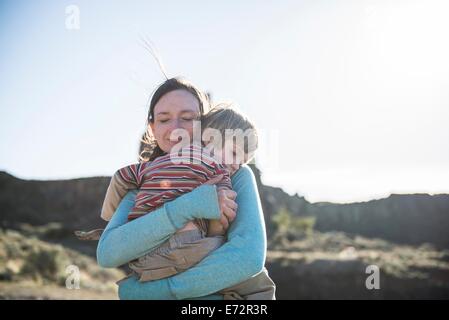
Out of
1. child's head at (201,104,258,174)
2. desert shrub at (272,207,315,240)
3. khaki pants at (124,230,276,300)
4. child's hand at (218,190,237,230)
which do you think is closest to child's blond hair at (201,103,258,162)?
child's head at (201,104,258,174)

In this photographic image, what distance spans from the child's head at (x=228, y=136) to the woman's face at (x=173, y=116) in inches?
3.3

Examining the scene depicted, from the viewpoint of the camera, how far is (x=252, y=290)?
75.7 inches

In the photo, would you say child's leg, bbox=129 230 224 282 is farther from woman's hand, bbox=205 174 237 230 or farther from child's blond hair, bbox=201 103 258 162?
child's blond hair, bbox=201 103 258 162

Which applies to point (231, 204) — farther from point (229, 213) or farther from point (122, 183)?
point (122, 183)

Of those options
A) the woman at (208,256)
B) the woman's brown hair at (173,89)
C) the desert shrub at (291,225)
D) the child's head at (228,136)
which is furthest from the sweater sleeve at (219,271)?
the desert shrub at (291,225)

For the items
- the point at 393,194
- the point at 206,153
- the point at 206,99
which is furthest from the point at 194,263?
the point at 393,194

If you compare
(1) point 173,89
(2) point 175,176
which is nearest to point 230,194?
(2) point 175,176

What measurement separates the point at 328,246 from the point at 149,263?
31.2 metres

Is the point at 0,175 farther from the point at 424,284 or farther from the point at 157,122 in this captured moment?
the point at 157,122

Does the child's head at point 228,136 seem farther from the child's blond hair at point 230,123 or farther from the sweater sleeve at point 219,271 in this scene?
the sweater sleeve at point 219,271

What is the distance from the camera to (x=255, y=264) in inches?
71.0

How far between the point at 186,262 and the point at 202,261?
0.21ft

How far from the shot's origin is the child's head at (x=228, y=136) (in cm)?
218

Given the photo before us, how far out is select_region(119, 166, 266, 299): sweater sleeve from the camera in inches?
69.9
